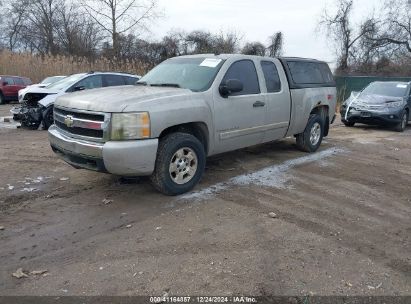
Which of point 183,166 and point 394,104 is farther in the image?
point 394,104

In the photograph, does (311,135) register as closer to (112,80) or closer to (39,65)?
(112,80)

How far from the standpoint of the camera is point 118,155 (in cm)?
473

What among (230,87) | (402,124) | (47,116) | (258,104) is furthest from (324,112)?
(47,116)

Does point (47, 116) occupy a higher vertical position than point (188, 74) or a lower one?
lower

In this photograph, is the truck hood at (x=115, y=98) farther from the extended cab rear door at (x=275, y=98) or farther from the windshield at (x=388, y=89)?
the windshield at (x=388, y=89)

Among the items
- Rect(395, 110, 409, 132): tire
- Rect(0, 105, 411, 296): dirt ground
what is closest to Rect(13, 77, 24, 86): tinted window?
Rect(0, 105, 411, 296): dirt ground

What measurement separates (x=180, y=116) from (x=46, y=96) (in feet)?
23.6

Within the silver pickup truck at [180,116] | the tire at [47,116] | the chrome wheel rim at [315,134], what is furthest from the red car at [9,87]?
the chrome wheel rim at [315,134]

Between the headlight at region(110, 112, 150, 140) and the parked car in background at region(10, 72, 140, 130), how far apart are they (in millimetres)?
6160

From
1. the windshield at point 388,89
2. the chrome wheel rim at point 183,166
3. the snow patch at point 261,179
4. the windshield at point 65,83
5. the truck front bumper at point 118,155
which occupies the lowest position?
the snow patch at point 261,179

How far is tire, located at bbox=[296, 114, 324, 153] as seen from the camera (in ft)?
27.2

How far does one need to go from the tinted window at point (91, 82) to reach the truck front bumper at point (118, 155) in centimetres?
707

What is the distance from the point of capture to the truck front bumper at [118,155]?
15.6ft

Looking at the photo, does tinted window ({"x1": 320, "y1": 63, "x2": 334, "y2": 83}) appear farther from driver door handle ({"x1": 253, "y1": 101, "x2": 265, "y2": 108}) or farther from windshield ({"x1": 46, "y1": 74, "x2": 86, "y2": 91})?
windshield ({"x1": 46, "y1": 74, "x2": 86, "y2": 91})
